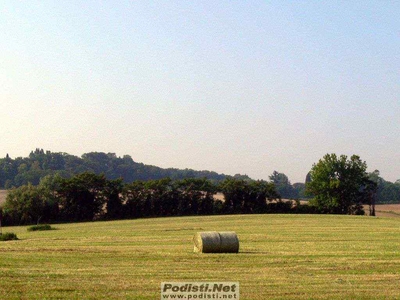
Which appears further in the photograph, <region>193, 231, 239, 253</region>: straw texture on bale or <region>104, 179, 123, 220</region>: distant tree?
<region>104, 179, 123, 220</region>: distant tree

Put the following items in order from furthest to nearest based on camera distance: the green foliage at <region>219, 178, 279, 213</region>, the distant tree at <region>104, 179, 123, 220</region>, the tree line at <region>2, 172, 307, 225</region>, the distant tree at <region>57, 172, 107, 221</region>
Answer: the green foliage at <region>219, 178, 279, 213</region> < the distant tree at <region>104, 179, 123, 220</region> < the distant tree at <region>57, 172, 107, 221</region> < the tree line at <region>2, 172, 307, 225</region>

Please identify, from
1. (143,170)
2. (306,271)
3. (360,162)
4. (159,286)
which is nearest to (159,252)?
(306,271)

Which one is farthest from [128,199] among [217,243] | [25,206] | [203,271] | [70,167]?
[70,167]

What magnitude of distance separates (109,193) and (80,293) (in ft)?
205

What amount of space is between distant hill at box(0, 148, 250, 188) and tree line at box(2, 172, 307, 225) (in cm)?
7557

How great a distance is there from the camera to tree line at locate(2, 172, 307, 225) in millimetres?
70312

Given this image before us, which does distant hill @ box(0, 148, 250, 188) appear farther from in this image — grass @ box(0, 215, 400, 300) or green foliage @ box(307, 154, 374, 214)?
grass @ box(0, 215, 400, 300)

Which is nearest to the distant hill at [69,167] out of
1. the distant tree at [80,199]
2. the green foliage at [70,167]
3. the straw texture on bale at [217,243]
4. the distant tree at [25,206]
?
the green foliage at [70,167]

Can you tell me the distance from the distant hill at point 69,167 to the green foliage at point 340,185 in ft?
252

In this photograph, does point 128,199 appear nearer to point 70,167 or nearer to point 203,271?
point 203,271

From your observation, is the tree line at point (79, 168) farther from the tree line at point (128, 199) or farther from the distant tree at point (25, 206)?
the distant tree at point (25, 206)

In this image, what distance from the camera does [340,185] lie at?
82125mm

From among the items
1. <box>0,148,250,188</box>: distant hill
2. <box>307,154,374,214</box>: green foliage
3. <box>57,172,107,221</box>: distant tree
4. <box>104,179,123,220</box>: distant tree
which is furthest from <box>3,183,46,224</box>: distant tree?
<box>0,148,250,188</box>: distant hill

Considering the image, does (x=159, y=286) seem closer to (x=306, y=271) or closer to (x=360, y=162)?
(x=306, y=271)
